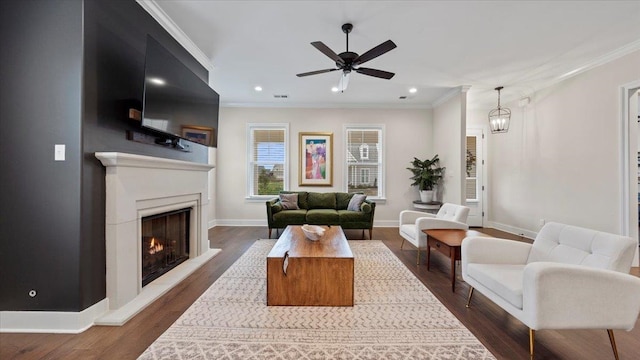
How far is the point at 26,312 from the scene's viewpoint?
6.57 ft

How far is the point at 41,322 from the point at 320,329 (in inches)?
80.6

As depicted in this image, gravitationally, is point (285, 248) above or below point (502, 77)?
below

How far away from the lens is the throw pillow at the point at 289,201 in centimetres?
534

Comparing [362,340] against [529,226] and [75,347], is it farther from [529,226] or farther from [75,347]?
[529,226]

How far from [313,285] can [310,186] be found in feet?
12.6

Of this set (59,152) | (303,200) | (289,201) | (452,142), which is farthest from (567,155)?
(59,152)

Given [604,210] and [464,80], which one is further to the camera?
[464,80]

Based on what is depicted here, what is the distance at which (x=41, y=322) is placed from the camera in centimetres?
201

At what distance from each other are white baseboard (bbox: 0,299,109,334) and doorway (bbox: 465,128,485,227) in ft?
21.7

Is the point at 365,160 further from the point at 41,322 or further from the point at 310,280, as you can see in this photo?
the point at 41,322

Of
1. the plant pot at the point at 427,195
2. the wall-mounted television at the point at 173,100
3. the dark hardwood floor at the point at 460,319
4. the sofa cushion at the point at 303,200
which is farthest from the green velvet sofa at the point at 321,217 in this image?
the dark hardwood floor at the point at 460,319

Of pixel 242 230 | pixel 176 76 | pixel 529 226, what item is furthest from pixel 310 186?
pixel 529 226

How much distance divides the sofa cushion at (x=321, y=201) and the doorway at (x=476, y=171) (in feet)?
10.1

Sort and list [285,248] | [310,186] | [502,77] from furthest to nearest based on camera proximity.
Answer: [310,186], [502,77], [285,248]
